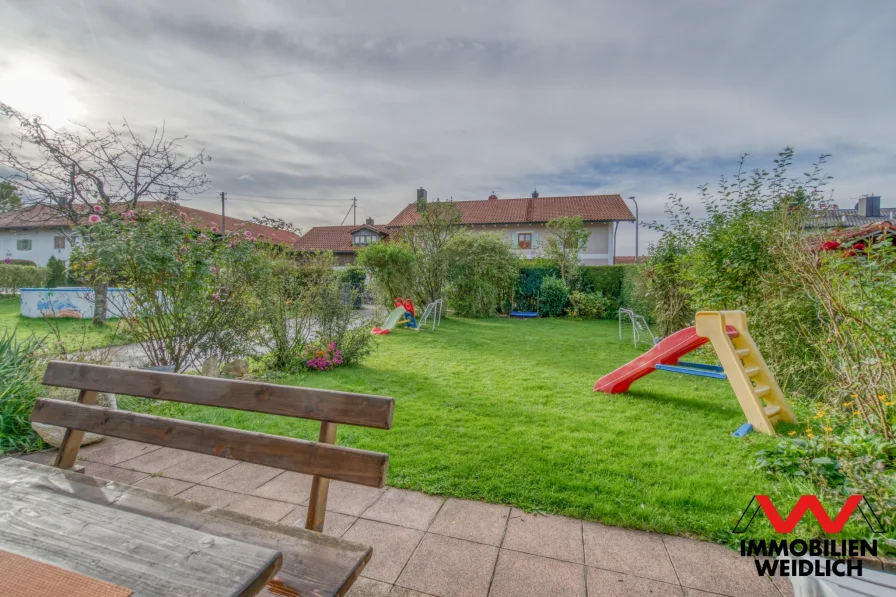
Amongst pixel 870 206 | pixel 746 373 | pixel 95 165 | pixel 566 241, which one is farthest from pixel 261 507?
pixel 870 206

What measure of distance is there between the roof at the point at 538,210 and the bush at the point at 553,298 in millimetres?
11421

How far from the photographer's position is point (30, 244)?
100.0ft

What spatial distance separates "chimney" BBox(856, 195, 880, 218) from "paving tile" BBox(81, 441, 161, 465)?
35.9 m

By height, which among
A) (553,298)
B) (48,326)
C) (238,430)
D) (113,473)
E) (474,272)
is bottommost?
(113,473)

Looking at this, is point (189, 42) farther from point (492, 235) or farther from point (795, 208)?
point (492, 235)

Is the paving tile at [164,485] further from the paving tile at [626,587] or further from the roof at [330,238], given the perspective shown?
the roof at [330,238]

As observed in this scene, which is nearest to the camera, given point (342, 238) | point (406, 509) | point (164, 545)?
point (164, 545)

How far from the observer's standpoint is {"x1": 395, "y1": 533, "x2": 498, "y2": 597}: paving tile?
179 cm

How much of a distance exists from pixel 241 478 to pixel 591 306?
13238 mm

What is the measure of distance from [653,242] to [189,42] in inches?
333

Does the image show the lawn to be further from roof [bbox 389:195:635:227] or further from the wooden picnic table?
roof [bbox 389:195:635:227]

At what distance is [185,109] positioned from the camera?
21.3 ft

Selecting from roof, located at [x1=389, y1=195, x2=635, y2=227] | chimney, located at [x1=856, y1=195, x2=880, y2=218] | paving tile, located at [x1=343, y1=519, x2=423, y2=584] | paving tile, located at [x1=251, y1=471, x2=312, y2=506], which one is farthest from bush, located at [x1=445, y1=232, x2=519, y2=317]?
chimney, located at [x1=856, y1=195, x2=880, y2=218]

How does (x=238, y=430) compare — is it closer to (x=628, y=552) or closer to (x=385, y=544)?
(x=385, y=544)
